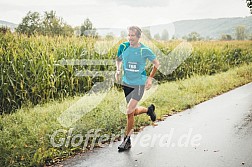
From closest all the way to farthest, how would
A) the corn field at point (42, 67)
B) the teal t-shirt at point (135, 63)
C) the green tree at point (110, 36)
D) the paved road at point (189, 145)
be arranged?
the paved road at point (189, 145)
the teal t-shirt at point (135, 63)
the corn field at point (42, 67)
the green tree at point (110, 36)

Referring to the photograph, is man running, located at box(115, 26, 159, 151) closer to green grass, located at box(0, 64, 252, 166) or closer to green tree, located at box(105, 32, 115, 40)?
green grass, located at box(0, 64, 252, 166)

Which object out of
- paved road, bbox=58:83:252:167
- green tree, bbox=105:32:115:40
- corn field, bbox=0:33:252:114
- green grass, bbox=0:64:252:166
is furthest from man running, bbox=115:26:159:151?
green tree, bbox=105:32:115:40

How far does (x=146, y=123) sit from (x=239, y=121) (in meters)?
2.00

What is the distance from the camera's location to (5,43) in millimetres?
8586

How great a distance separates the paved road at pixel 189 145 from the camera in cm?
455

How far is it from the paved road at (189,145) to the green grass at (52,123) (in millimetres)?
401

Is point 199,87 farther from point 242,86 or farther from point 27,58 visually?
point 27,58


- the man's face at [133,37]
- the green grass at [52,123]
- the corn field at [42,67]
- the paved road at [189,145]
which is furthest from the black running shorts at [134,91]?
the corn field at [42,67]

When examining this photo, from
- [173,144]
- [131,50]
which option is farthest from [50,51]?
[173,144]

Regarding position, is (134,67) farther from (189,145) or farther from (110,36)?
(110,36)

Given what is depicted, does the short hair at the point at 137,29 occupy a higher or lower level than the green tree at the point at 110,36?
lower

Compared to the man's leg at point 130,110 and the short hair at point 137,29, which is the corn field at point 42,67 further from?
the short hair at point 137,29

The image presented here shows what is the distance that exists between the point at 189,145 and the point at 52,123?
2.57 metres

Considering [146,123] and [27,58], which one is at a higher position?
[27,58]
